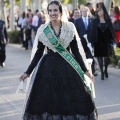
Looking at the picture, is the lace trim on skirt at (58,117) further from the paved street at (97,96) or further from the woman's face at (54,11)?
the paved street at (97,96)

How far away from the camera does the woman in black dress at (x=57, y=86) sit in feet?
19.4

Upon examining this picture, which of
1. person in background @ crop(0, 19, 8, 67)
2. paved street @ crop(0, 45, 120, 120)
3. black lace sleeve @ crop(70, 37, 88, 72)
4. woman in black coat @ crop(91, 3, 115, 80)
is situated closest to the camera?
→ black lace sleeve @ crop(70, 37, 88, 72)

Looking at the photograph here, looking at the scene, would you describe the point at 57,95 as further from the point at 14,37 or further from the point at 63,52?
the point at 14,37

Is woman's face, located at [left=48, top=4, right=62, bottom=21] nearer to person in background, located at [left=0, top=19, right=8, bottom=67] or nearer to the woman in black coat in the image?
the woman in black coat


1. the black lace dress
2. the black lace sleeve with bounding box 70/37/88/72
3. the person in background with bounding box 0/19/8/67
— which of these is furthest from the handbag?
the black lace dress

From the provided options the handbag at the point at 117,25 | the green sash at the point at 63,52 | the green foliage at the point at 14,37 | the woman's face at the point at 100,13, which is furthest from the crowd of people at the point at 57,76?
the green foliage at the point at 14,37

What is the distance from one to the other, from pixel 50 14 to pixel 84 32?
5.80 metres

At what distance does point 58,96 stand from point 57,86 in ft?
0.41

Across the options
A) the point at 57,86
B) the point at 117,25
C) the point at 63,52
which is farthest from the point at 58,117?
the point at 117,25

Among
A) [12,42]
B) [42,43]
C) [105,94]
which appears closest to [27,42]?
[12,42]

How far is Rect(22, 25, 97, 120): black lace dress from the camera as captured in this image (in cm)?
592

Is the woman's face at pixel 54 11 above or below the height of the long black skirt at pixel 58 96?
above

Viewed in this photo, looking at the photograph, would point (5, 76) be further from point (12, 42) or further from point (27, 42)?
point (12, 42)

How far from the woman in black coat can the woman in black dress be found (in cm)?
494
